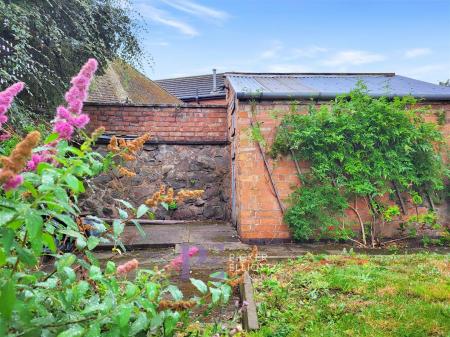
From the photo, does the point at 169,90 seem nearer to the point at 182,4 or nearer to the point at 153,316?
the point at 182,4

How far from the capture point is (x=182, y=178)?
25.1 ft

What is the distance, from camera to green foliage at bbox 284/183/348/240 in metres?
5.41

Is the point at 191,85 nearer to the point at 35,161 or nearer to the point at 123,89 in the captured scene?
the point at 123,89

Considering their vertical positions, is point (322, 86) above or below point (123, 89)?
below

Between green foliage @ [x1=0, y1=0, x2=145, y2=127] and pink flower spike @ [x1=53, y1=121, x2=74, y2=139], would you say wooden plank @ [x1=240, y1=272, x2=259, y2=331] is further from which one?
green foliage @ [x1=0, y1=0, x2=145, y2=127]

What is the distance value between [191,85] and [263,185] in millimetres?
16987

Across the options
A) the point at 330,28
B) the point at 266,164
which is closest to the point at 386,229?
the point at 266,164

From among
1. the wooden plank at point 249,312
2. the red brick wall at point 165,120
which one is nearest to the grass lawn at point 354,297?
the wooden plank at point 249,312

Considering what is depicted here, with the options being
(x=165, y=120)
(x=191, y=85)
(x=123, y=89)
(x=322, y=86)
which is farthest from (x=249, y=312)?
(x=191, y=85)

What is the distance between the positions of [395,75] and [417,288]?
23.6 feet

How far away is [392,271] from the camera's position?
368 cm

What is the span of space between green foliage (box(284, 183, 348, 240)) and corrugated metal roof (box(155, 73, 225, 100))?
13.6m

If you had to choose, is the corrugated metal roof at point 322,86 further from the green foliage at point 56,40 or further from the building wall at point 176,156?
the green foliage at point 56,40

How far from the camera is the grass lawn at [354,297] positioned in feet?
7.95
